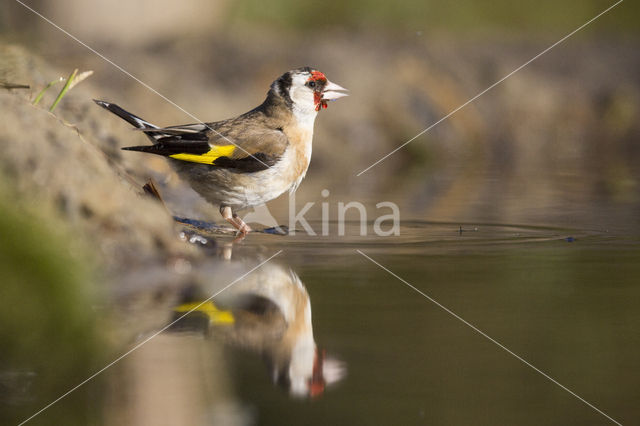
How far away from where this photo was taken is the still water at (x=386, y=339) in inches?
108

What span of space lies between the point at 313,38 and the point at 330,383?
966 cm

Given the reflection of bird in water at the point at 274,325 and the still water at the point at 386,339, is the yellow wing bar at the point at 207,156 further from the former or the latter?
the reflection of bird in water at the point at 274,325

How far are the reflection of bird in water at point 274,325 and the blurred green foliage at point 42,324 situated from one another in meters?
0.39

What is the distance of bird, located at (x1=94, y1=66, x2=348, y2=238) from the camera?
598cm

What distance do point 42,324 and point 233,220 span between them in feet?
8.59

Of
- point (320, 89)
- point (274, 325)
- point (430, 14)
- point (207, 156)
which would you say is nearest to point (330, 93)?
point (320, 89)

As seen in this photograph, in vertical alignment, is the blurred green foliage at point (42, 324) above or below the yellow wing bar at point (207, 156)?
below

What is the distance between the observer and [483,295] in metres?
4.17

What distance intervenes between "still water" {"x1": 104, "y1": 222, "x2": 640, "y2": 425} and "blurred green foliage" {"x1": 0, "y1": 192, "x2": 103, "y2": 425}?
12 cm

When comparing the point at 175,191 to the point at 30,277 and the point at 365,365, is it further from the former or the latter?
the point at 365,365

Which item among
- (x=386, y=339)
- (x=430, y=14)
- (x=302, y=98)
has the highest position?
(x=430, y=14)

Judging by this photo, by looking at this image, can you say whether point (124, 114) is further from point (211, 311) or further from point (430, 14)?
point (430, 14)

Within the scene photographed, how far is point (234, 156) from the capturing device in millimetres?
6020

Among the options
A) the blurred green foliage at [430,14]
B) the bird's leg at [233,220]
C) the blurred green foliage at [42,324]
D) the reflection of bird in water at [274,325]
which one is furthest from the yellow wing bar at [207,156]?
the blurred green foliage at [430,14]
